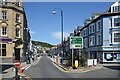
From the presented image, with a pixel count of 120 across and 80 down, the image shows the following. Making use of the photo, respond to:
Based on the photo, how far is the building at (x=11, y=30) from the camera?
5209 cm

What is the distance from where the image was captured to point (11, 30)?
53.3 metres

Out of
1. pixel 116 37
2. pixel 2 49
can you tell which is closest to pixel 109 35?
pixel 116 37

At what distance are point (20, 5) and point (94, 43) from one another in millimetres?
16721

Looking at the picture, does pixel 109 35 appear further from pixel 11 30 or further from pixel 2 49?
pixel 2 49

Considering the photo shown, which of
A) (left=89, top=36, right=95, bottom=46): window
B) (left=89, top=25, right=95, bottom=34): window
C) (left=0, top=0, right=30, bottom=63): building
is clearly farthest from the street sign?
(left=89, top=25, right=95, bottom=34): window

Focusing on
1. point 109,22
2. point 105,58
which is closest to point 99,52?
point 105,58

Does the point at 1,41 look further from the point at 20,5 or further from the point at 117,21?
the point at 117,21

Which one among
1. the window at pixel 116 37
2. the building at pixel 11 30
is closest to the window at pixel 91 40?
the window at pixel 116 37

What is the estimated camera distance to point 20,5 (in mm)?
57562

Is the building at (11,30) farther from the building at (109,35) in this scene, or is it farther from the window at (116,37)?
the window at (116,37)

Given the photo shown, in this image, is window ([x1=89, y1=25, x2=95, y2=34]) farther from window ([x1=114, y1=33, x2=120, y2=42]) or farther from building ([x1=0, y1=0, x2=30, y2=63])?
building ([x1=0, y1=0, x2=30, y2=63])

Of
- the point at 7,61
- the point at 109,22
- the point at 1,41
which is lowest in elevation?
the point at 7,61

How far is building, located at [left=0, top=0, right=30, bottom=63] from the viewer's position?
52094mm

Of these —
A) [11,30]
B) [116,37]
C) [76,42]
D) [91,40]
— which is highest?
[11,30]
